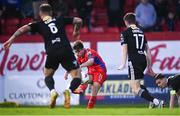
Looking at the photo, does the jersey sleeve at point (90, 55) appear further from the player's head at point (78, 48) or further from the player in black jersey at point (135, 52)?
the player in black jersey at point (135, 52)

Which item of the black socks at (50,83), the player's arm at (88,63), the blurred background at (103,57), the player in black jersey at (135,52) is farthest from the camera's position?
the blurred background at (103,57)

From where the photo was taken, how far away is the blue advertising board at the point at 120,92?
23.0 metres

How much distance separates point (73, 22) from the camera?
1673 centimetres

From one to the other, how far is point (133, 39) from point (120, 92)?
4.98 meters

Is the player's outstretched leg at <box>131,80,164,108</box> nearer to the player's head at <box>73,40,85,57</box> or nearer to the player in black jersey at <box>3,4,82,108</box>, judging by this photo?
the player's head at <box>73,40,85,57</box>

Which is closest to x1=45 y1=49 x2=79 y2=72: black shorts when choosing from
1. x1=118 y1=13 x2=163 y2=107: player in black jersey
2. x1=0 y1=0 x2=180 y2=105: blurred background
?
x1=118 y1=13 x2=163 y2=107: player in black jersey

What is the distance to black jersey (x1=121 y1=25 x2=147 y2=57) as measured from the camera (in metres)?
18.2

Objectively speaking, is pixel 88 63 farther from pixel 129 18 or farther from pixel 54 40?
pixel 54 40

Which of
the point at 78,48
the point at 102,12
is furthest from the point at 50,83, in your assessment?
the point at 102,12

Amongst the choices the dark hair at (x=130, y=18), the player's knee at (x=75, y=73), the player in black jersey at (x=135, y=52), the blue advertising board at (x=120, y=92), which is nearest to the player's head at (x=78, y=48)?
the player in black jersey at (x=135, y=52)

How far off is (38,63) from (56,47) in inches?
259

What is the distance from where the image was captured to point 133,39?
59.9 feet

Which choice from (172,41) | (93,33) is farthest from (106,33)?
(172,41)

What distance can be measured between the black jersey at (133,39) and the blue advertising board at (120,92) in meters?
4.77
